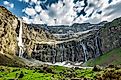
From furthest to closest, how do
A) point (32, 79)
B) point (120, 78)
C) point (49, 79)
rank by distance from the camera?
point (32, 79) → point (49, 79) → point (120, 78)

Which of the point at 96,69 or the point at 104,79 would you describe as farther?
the point at 96,69

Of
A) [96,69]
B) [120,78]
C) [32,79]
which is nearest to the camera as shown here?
[120,78]

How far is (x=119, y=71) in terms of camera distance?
18.4 m

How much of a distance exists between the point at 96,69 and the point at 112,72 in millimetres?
76516

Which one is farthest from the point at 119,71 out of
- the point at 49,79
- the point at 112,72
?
the point at 49,79

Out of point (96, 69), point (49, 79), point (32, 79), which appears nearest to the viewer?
point (49, 79)

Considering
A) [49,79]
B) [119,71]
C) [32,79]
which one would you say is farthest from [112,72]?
[32,79]

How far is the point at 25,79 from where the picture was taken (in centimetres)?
6200

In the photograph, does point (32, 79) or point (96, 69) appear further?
point (96, 69)

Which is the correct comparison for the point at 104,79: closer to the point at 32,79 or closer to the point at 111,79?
the point at 111,79

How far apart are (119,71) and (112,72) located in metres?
0.51

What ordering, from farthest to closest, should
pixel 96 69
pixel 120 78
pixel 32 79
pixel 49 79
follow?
pixel 96 69
pixel 32 79
pixel 49 79
pixel 120 78

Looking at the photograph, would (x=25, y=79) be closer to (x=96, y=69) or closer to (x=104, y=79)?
(x=96, y=69)

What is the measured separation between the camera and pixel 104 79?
60.8ft
